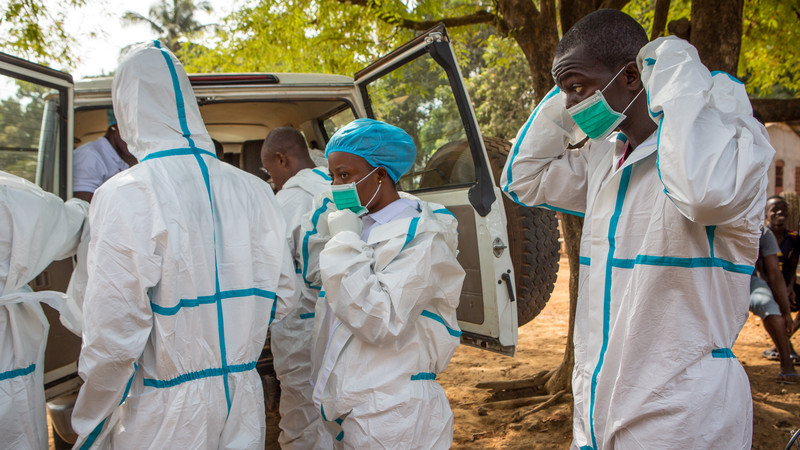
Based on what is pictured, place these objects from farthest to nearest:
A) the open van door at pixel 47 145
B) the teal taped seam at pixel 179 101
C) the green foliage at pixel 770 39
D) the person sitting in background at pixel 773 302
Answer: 1. the person sitting in background at pixel 773 302
2. the green foliage at pixel 770 39
3. the open van door at pixel 47 145
4. the teal taped seam at pixel 179 101

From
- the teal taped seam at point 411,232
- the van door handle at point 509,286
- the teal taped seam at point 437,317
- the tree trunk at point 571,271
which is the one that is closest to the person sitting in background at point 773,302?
the tree trunk at point 571,271

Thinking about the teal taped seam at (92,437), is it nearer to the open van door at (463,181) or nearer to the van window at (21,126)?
the van window at (21,126)

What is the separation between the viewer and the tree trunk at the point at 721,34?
3430 millimetres

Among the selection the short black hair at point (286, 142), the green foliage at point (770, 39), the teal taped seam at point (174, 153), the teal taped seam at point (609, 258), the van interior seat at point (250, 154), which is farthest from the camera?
the van interior seat at point (250, 154)

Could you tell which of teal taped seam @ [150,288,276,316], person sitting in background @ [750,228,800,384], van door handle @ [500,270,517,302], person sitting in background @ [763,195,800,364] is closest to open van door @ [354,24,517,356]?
van door handle @ [500,270,517,302]

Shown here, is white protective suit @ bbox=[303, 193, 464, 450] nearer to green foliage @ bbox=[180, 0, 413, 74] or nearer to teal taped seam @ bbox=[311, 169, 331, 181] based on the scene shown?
teal taped seam @ bbox=[311, 169, 331, 181]

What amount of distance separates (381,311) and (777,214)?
557 centimetres

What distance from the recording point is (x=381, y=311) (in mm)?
1992

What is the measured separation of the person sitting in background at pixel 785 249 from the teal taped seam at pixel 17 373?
621 centimetres

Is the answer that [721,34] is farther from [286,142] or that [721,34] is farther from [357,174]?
[286,142]

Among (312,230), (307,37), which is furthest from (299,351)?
(307,37)

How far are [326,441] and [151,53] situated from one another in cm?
222

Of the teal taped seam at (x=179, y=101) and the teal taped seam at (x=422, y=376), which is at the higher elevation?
the teal taped seam at (x=179, y=101)

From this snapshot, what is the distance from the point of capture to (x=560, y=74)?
1.90 meters
